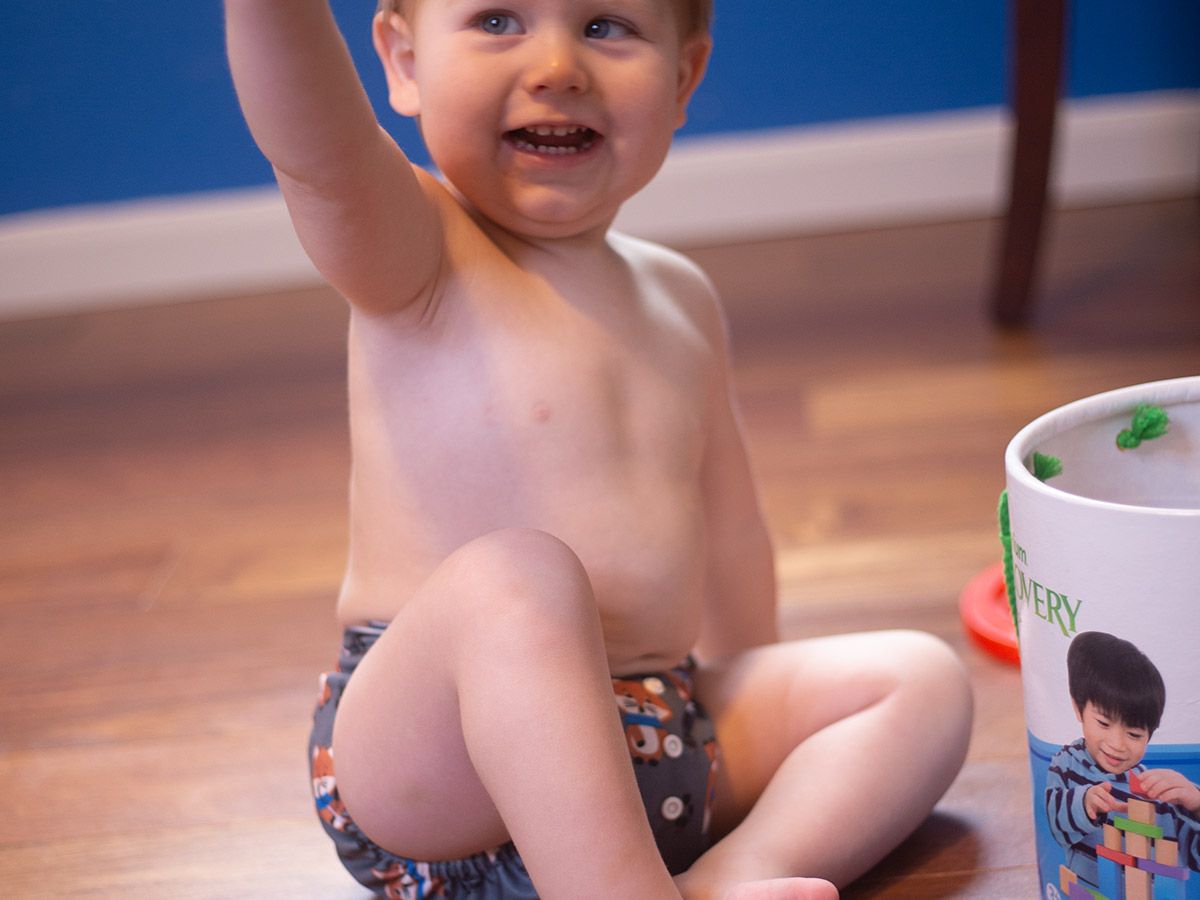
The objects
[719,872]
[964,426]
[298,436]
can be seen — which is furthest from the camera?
[298,436]

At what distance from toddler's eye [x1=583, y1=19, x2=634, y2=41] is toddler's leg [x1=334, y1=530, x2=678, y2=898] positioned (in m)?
0.26

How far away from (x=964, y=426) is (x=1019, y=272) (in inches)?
13.4

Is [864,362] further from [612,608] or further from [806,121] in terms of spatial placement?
[612,608]

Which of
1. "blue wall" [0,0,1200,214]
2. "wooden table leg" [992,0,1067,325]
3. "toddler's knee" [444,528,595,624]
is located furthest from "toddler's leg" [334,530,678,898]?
"blue wall" [0,0,1200,214]

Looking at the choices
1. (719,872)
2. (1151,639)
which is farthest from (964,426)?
(1151,639)

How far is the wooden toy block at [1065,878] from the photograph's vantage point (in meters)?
0.64

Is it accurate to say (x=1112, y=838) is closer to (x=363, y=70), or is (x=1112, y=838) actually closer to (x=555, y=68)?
(x=555, y=68)

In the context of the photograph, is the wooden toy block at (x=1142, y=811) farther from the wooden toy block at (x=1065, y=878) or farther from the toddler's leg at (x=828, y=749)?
the toddler's leg at (x=828, y=749)

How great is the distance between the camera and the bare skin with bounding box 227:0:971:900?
67 centimetres

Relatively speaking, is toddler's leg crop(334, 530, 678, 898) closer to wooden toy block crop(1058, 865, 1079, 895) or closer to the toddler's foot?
the toddler's foot

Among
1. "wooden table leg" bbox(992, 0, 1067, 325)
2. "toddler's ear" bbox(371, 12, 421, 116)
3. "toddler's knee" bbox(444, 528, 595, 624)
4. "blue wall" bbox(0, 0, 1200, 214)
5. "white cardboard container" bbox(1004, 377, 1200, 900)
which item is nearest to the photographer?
"white cardboard container" bbox(1004, 377, 1200, 900)

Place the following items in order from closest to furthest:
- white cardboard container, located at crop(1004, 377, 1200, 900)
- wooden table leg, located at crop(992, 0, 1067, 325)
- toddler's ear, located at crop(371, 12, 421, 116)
Result: white cardboard container, located at crop(1004, 377, 1200, 900)
toddler's ear, located at crop(371, 12, 421, 116)
wooden table leg, located at crop(992, 0, 1067, 325)

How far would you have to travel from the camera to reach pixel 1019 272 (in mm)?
1712

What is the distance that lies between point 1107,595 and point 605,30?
38cm
